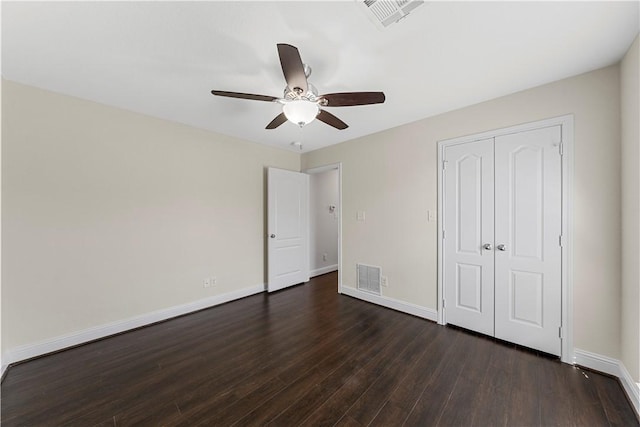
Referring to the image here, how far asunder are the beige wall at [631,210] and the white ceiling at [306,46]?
223 mm

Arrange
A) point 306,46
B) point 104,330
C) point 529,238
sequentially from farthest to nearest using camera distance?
point 104,330
point 529,238
point 306,46

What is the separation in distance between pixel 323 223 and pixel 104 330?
3917 millimetres

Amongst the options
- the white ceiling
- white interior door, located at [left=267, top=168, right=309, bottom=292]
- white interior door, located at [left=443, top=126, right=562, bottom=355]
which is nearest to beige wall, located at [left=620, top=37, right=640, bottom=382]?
the white ceiling

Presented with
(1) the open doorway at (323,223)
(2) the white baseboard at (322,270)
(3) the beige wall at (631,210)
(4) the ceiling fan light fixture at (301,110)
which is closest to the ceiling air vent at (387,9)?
(4) the ceiling fan light fixture at (301,110)

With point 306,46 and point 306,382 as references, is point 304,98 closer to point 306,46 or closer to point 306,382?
point 306,46

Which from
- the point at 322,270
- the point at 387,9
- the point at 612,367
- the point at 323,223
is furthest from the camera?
the point at 323,223

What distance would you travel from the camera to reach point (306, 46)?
1.69 metres

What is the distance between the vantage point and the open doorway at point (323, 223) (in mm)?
5133

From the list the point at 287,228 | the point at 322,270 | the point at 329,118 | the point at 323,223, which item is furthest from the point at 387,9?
A: the point at 322,270

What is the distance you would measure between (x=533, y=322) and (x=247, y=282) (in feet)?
11.8

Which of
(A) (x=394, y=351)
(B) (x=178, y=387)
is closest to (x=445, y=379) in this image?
(A) (x=394, y=351)

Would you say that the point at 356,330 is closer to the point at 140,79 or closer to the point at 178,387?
the point at 178,387

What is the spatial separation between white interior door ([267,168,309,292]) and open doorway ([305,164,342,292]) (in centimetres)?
54

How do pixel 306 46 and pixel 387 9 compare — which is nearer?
pixel 387 9
